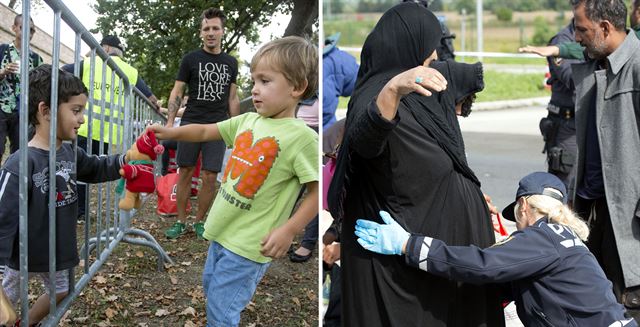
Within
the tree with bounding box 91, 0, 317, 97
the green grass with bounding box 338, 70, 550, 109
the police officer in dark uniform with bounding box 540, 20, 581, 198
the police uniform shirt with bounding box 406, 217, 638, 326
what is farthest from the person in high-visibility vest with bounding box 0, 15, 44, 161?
the green grass with bounding box 338, 70, 550, 109

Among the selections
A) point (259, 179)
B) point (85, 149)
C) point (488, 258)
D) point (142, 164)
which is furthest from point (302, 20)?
point (85, 149)

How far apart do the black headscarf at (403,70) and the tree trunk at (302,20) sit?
0.24 meters

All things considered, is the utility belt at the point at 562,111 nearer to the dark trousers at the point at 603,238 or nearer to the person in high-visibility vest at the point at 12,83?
the dark trousers at the point at 603,238

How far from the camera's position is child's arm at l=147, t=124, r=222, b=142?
229cm

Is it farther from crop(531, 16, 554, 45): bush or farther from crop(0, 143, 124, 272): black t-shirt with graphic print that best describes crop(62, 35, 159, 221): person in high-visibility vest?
crop(531, 16, 554, 45): bush

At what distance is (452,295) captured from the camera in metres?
2.07

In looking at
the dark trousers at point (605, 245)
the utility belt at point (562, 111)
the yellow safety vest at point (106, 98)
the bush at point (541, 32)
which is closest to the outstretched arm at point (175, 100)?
the yellow safety vest at point (106, 98)

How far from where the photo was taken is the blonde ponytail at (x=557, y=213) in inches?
88.7

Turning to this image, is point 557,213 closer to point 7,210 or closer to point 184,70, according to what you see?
point 184,70

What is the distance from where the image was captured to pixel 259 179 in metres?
2.17

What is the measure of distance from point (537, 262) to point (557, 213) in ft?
0.76

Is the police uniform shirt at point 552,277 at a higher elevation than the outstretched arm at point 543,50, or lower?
lower

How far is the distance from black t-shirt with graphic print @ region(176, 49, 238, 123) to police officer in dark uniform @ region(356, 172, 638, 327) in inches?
25.0

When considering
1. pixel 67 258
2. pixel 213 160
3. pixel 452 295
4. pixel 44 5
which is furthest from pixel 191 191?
pixel 452 295
